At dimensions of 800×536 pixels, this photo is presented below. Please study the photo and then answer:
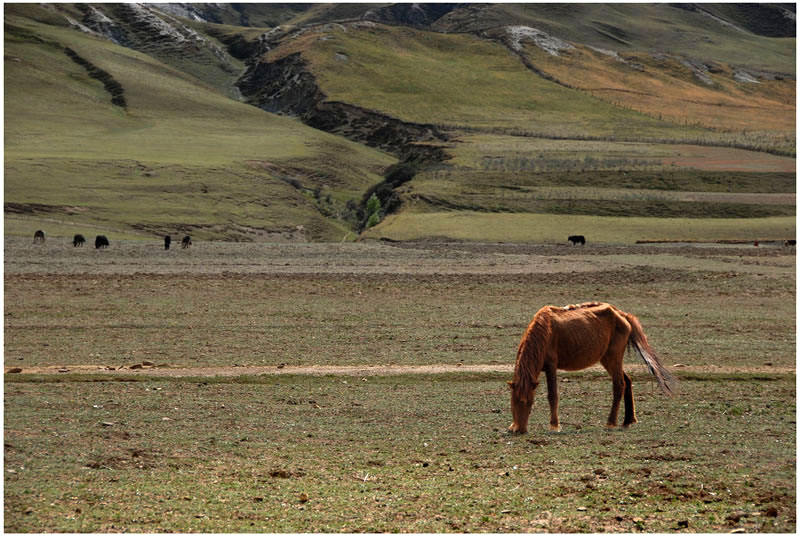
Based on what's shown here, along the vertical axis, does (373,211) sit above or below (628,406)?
below

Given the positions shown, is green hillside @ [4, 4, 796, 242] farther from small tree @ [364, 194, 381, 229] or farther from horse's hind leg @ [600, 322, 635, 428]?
horse's hind leg @ [600, 322, 635, 428]

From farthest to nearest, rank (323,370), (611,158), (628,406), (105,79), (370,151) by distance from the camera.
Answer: (105,79) → (370,151) → (611,158) → (323,370) → (628,406)

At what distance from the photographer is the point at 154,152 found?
110 m

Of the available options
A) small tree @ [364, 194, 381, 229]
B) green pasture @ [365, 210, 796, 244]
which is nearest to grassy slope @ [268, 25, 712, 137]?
small tree @ [364, 194, 381, 229]

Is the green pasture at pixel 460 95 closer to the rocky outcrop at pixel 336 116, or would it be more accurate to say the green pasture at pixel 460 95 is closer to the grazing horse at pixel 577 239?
the rocky outcrop at pixel 336 116

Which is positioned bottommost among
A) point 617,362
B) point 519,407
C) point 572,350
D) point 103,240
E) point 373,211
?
point 373,211

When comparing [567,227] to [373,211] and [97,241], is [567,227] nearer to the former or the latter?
[373,211]

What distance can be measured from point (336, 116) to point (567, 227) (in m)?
94.6

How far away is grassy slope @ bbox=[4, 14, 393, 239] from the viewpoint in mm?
83625

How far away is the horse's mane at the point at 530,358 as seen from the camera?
1411cm

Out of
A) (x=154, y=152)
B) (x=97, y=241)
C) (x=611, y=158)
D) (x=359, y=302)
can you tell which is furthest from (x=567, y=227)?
(x=154, y=152)

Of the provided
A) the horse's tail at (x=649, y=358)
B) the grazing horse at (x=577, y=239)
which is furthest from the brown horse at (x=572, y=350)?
the grazing horse at (x=577, y=239)

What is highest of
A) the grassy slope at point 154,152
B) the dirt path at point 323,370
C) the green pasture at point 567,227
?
the dirt path at point 323,370

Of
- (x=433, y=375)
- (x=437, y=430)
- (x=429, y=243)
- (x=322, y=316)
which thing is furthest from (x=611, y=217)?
(x=437, y=430)
